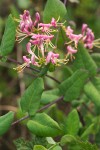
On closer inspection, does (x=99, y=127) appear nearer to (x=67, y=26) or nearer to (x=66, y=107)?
(x=67, y=26)

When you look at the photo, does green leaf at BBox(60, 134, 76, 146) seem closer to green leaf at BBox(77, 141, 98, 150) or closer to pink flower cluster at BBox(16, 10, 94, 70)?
green leaf at BBox(77, 141, 98, 150)

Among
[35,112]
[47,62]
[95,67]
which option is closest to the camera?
[47,62]

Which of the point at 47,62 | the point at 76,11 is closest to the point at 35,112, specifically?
the point at 47,62

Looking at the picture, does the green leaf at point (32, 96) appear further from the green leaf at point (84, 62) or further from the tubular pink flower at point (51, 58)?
the green leaf at point (84, 62)

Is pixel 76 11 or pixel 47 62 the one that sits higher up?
pixel 76 11

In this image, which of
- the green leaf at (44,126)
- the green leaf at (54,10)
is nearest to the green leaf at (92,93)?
the green leaf at (44,126)

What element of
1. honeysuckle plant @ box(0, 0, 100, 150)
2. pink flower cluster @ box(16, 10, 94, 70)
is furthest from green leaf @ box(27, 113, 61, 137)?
pink flower cluster @ box(16, 10, 94, 70)

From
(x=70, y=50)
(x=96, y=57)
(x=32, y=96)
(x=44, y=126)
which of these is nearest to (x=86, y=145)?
(x=44, y=126)
